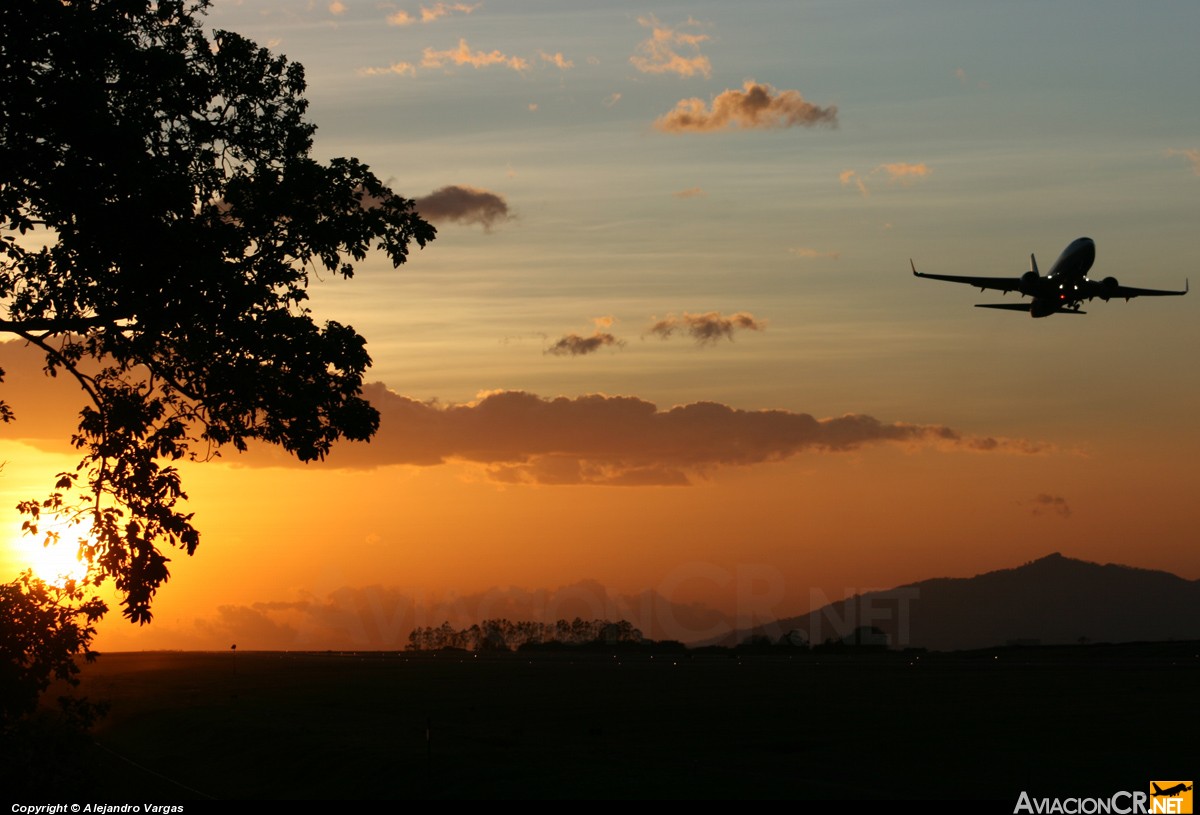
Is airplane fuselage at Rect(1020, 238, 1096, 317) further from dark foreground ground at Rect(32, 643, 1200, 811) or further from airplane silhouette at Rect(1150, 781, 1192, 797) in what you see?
airplane silhouette at Rect(1150, 781, 1192, 797)

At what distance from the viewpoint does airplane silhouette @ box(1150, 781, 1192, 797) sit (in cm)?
4744

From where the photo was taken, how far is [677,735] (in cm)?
7512

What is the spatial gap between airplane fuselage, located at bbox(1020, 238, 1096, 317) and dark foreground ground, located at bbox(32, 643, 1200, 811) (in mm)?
26755

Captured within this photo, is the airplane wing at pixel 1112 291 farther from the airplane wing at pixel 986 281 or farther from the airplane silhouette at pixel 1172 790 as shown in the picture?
the airplane silhouette at pixel 1172 790

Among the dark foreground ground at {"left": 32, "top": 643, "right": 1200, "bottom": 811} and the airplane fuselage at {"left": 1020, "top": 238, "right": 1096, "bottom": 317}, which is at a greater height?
the airplane fuselage at {"left": 1020, "top": 238, "right": 1096, "bottom": 317}

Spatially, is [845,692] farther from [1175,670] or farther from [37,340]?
[37,340]

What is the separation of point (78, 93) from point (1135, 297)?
79.7 meters

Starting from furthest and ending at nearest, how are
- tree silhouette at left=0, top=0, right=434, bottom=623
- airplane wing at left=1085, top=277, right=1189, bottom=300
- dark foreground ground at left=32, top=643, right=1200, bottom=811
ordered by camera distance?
airplane wing at left=1085, top=277, right=1189, bottom=300
dark foreground ground at left=32, top=643, right=1200, bottom=811
tree silhouette at left=0, top=0, right=434, bottom=623

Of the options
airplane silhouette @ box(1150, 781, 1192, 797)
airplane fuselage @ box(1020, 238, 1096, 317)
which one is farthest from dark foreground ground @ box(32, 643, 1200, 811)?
airplane fuselage @ box(1020, 238, 1096, 317)

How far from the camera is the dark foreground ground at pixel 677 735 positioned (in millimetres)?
54750

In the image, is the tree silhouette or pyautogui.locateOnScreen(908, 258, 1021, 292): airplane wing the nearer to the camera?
the tree silhouette

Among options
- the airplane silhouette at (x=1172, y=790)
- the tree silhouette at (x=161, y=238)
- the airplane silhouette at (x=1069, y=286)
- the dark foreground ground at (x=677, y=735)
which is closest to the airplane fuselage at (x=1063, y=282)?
the airplane silhouette at (x=1069, y=286)

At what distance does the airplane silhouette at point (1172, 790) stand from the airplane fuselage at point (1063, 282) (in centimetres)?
4412

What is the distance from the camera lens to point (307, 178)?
2670cm
